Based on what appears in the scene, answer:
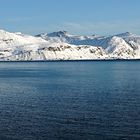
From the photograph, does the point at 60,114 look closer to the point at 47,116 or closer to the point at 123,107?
the point at 47,116

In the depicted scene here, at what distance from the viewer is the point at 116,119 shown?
2805 inches

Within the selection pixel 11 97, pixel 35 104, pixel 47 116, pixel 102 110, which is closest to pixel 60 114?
pixel 47 116

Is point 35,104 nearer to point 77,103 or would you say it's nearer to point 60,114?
point 77,103

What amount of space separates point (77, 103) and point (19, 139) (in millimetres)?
31312

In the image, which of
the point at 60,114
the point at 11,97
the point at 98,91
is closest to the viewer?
the point at 60,114

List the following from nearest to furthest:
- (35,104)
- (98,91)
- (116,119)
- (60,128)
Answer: (60,128), (116,119), (35,104), (98,91)

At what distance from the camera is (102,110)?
80062 mm

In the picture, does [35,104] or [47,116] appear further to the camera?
[35,104]

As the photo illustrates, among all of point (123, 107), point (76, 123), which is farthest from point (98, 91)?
point (76, 123)

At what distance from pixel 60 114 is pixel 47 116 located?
2.55 metres

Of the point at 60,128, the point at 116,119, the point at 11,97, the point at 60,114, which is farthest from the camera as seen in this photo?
the point at 11,97

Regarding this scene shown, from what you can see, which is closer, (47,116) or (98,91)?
(47,116)

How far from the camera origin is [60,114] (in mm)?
76875

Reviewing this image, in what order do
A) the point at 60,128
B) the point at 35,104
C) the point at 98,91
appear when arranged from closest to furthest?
the point at 60,128
the point at 35,104
the point at 98,91
